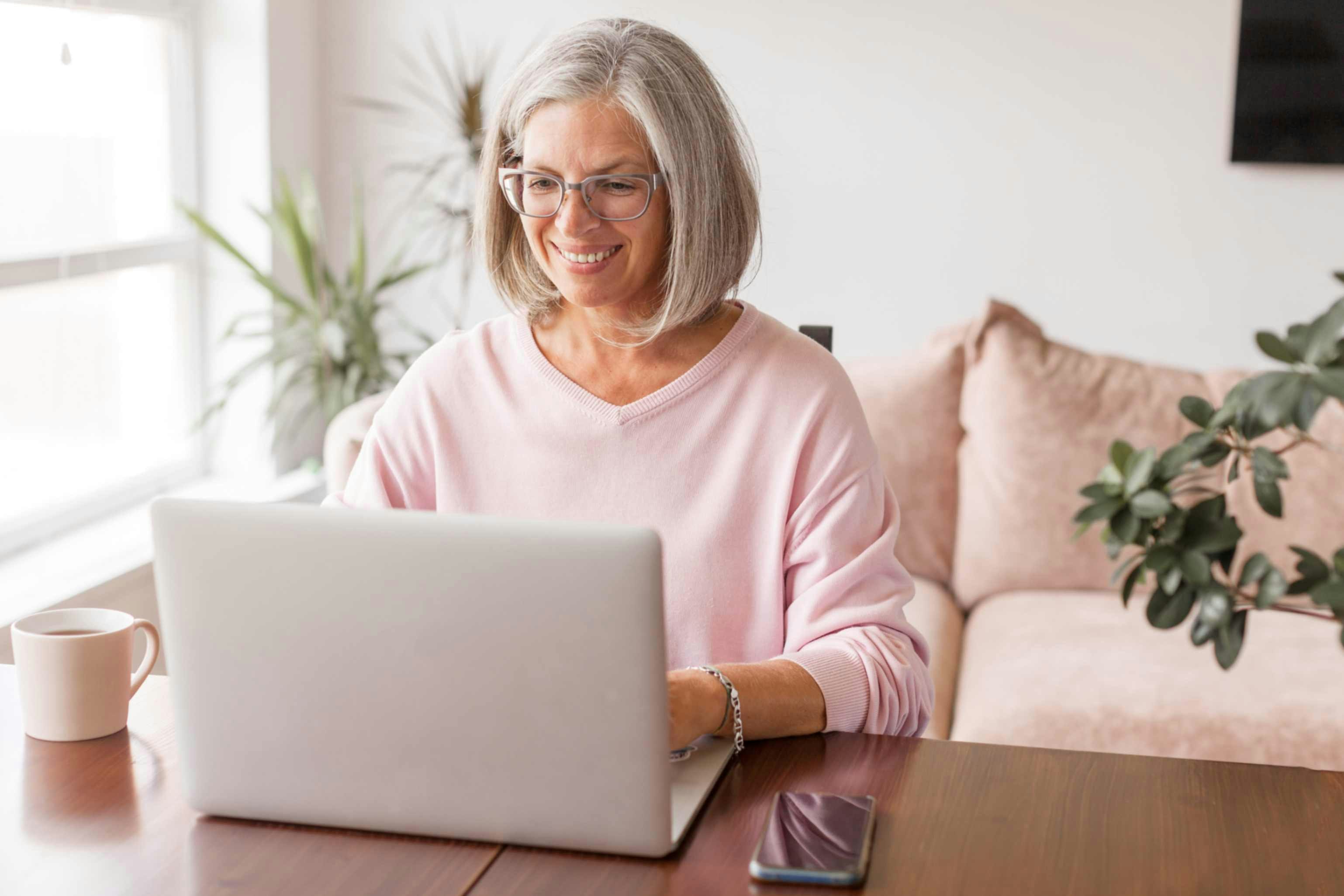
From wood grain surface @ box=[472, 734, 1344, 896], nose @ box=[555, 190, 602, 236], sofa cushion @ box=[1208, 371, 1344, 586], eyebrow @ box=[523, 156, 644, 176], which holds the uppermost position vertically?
eyebrow @ box=[523, 156, 644, 176]

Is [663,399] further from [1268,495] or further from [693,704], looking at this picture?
[1268,495]

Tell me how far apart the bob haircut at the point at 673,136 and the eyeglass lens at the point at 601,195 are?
0.03 meters

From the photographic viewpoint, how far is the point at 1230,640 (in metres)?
0.97

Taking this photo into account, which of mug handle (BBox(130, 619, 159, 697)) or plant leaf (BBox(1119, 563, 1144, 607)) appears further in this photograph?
mug handle (BBox(130, 619, 159, 697))

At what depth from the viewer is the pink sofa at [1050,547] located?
88.5 inches

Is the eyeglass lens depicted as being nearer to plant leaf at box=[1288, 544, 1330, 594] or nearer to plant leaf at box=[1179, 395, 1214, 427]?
plant leaf at box=[1179, 395, 1214, 427]

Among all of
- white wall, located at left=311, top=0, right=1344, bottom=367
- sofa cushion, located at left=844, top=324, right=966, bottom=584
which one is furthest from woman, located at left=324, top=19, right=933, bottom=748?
white wall, located at left=311, top=0, right=1344, bottom=367

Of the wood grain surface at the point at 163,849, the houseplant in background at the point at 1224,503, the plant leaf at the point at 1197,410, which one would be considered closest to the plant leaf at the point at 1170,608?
the houseplant in background at the point at 1224,503

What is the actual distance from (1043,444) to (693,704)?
185 centimetres

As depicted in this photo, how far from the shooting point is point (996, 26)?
333 centimetres

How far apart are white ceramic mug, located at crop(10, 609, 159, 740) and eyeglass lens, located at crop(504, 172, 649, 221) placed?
1.91ft

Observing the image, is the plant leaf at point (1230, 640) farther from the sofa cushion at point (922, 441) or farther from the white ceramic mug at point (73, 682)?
the sofa cushion at point (922, 441)

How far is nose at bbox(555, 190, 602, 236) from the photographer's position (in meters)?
1.38

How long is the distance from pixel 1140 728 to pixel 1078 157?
1.64m
